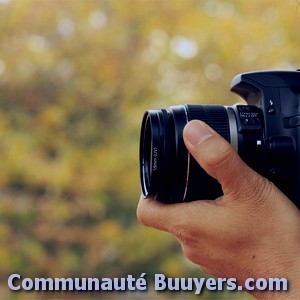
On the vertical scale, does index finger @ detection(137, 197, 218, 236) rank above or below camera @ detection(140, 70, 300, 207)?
below

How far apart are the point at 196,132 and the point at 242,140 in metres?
0.07

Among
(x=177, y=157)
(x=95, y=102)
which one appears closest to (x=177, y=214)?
(x=177, y=157)

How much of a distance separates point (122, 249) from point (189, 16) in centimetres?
66

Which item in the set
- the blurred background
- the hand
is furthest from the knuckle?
the blurred background

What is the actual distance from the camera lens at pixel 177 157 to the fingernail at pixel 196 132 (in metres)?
0.04

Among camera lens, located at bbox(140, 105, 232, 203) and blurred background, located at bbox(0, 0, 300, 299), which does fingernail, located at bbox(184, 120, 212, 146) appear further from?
blurred background, located at bbox(0, 0, 300, 299)

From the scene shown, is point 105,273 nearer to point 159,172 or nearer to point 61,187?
point 61,187

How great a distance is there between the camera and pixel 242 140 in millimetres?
704

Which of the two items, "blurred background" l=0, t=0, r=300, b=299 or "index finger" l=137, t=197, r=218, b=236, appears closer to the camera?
"index finger" l=137, t=197, r=218, b=236

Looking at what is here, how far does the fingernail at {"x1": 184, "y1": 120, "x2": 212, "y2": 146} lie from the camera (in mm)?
650

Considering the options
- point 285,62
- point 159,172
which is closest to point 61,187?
point 285,62

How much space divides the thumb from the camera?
0.04 meters

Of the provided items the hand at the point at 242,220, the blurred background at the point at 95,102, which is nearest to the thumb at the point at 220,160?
the hand at the point at 242,220

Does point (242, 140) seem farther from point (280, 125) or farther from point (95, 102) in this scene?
point (95, 102)
